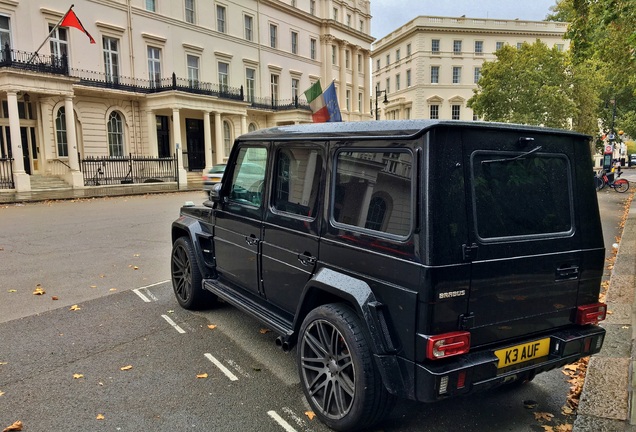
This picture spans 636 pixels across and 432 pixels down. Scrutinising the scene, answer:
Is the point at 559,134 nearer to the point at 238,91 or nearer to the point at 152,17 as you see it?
the point at 152,17

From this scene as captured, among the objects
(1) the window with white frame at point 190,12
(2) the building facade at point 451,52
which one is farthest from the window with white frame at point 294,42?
(2) the building facade at point 451,52

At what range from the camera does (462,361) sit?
267cm

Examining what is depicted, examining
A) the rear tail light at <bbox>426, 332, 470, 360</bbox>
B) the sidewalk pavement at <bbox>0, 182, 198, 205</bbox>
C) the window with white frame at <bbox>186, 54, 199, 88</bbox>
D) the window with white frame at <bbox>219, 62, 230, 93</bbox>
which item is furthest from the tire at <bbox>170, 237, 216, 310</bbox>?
the window with white frame at <bbox>219, 62, 230, 93</bbox>

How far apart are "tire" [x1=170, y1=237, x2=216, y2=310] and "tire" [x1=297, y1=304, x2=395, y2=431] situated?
2.21m

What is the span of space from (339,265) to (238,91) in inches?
1515

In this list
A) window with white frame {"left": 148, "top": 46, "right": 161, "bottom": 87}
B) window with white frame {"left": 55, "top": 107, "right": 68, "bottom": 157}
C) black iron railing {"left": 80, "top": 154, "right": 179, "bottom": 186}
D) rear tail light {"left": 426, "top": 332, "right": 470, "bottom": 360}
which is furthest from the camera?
window with white frame {"left": 148, "top": 46, "right": 161, "bottom": 87}

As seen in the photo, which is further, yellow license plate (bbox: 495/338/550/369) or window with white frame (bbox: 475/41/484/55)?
window with white frame (bbox: 475/41/484/55)

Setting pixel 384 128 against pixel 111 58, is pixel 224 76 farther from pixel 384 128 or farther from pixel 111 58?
pixel 384 128

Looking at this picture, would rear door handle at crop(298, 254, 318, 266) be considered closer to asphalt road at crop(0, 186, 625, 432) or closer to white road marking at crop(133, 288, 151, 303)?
asphalt road at crop(0, 186, 625, 432)

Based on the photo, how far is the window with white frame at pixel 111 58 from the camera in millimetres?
29953

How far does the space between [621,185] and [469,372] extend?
25.4m

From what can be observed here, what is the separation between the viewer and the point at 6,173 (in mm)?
22094

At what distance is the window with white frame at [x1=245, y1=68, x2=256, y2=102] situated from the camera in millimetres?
40928

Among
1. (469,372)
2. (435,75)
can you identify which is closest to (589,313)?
(469,372)
